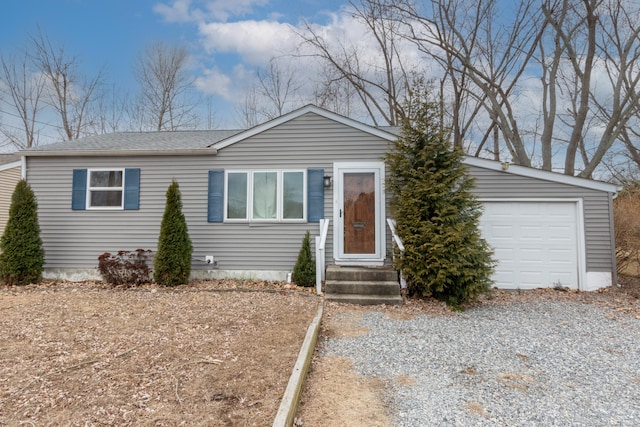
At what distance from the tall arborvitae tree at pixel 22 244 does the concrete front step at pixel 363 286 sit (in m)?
6.20

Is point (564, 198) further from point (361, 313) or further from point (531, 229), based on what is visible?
point (361, 313)

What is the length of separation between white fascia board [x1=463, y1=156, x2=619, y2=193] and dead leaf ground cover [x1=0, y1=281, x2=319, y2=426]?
15.1ft

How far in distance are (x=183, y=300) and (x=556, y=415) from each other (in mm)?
5162

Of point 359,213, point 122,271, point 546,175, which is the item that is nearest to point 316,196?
point 359,213

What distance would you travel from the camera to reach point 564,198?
689cm

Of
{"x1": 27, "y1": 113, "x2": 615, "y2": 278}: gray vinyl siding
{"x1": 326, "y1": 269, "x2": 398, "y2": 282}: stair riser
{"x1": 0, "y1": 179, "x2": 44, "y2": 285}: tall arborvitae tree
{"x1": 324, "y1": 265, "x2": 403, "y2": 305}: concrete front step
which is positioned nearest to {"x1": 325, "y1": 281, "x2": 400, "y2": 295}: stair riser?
{"x1": 324, "y1": 265, "x2": 403, "y2": 305}: concrete front step

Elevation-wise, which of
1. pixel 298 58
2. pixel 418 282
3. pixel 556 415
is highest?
pixel 298 58

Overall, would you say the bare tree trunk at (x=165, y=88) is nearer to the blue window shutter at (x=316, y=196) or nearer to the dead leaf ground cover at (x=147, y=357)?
the blue window shutter at (x=316, y=196)

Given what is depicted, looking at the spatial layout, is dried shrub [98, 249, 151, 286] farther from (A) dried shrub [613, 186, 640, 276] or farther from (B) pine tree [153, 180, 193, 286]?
(A) dried shrub [613, 186, 640, 276]

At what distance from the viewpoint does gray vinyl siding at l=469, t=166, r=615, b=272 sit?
675 centimetres

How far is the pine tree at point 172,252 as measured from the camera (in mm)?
6594

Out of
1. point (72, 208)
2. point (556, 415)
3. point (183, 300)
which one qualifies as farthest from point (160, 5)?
point (556, 415)

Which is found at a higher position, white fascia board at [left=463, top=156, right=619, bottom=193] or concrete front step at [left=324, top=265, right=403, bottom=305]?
white fascia board at [left=463, top=156, right=619, bottom=193]

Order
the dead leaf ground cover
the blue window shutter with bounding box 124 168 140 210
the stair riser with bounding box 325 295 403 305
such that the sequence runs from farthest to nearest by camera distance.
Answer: the blue window shutter with bounding box 124 168 140 210 < the stair riser with bounding box 325 295 403 305 < the dead leaf ground cover
